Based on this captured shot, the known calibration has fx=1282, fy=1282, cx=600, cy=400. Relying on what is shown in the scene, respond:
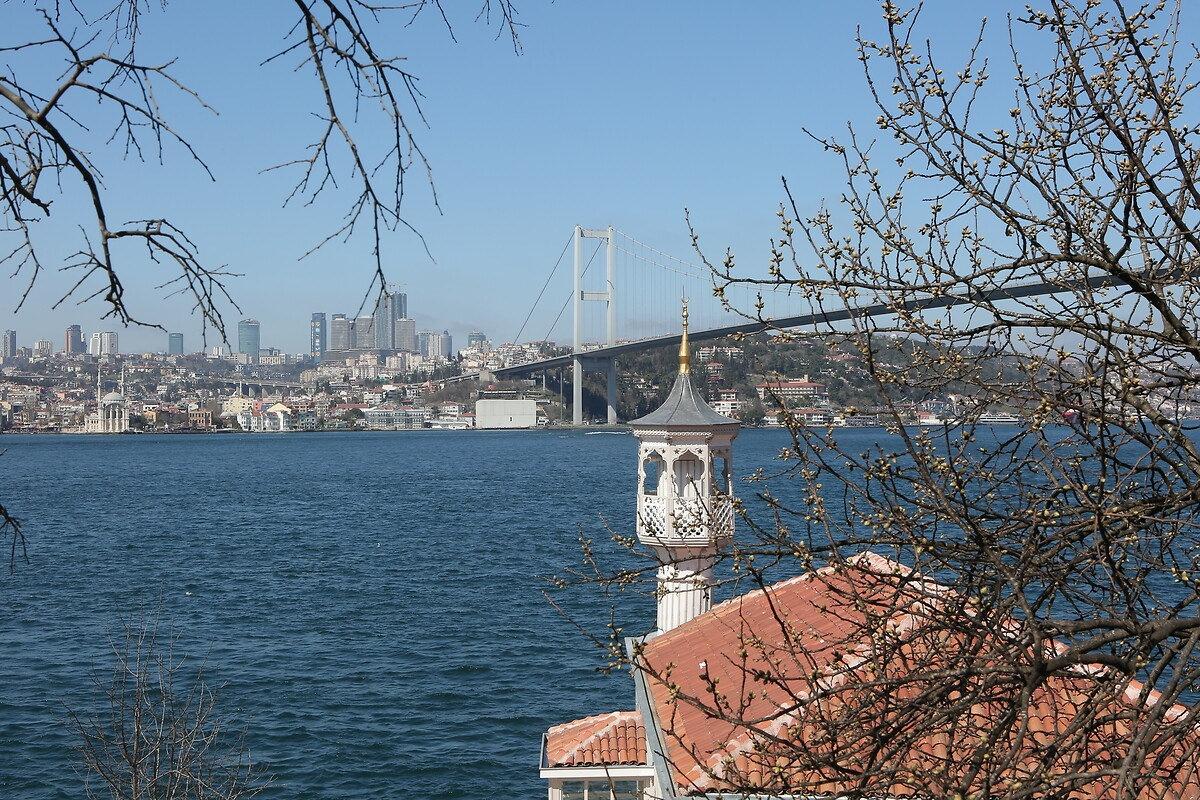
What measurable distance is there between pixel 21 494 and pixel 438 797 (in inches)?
1868

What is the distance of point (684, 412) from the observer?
10766 mm

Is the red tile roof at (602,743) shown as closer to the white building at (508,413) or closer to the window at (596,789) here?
the window at (596,789)

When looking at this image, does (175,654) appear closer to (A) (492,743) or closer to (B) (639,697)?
(A) (492,743)

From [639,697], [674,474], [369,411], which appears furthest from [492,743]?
[369,411]

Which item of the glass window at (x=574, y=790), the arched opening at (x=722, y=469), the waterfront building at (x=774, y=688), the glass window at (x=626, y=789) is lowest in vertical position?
the glass window at (x=574, y=790)

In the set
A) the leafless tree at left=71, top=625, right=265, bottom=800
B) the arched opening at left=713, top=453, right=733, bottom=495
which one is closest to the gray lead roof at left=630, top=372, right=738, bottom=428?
the arched opening at left=713, top=453, right=733, bottom=495

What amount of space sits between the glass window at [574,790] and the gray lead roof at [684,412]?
10.3ft

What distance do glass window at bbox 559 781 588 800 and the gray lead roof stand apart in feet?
10.3

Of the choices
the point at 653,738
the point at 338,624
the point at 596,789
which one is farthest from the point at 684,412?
the point at 338,624

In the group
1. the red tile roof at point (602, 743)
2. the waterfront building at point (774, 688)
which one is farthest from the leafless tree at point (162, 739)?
the waterfront building at point (774, 688)

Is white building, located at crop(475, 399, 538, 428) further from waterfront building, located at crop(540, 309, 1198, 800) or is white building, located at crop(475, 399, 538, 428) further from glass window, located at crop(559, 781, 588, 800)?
glass window, located at crop(559, 781, 588, 800)

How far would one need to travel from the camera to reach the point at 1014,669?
8.30 feet

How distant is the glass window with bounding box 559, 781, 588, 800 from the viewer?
848 cm

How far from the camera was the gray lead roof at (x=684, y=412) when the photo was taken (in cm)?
1059
